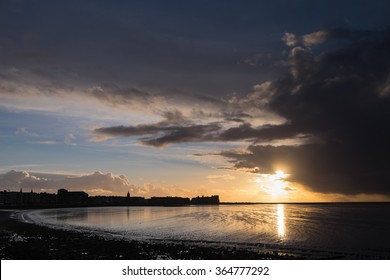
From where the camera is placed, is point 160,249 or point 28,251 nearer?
point 28,251

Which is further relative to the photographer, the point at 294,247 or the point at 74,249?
the point at 294,247

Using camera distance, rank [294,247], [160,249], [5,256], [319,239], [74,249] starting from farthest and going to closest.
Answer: [319,239] < [294,247] < [160,249] < [74,249] < [5,256]

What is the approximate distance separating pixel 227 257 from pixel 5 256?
63.1 ft

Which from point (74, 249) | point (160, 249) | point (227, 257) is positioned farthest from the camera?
point (160, 249)

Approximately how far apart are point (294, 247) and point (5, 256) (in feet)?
105

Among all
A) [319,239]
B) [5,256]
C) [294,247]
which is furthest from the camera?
[319,239]

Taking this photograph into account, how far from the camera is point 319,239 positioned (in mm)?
55094

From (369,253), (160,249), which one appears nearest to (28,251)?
(160,249)

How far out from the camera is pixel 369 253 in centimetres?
A: 4153
